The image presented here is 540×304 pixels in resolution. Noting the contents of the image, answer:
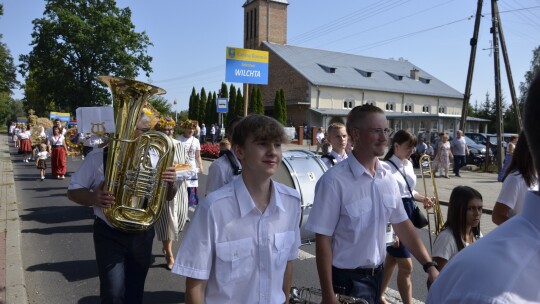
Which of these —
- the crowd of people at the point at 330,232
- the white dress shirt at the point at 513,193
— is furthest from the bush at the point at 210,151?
the white dress shirt at the point at 513,193

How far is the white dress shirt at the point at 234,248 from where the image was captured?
2.21 meters

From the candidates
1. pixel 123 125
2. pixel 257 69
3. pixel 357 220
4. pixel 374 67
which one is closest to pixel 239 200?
pixel 357 220

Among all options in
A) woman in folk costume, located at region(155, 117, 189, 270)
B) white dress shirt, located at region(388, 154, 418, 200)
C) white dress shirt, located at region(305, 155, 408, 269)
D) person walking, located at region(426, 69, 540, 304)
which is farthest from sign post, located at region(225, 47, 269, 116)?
person walking, located at region(426, 69, 540, 304)

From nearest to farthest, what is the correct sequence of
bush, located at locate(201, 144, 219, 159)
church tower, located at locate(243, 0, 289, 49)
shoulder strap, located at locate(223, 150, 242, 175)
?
shoulder strap, located at locate(223, 150, 242, 175), bush, located at locate(201, 144, 219, 159), church tower, located at locate(243, 0, 289, 49)

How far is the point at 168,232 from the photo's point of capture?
18.0 feet

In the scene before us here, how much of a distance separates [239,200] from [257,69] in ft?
39.4

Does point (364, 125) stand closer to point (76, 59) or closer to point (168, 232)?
point (168, 232)

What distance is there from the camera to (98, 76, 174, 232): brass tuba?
3.31 metres

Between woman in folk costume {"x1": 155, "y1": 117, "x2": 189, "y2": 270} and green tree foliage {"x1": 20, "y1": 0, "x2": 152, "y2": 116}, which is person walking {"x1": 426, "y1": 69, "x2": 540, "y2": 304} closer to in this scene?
woman in folk costume {"x1": 155, "y1": 117, "x2": 189, "y2": 270}

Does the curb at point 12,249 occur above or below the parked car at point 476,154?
below

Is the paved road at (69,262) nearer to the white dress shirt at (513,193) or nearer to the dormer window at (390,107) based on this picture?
A: the white dress shirt at (513,193)

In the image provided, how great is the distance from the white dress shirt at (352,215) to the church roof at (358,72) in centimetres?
4599

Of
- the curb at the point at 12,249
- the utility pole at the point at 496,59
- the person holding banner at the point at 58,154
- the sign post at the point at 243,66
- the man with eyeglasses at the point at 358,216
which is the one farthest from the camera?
the utility pole at the point at 496,59

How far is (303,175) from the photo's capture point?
5.33m
